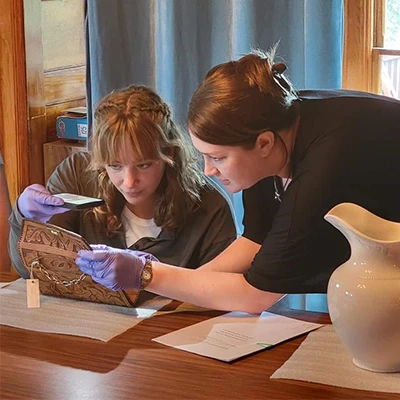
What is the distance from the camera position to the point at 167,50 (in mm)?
2418

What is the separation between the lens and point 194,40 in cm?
237

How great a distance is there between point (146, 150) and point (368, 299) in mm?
752

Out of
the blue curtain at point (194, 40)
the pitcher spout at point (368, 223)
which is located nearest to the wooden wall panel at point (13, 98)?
the blue curtain at point (194, 40)

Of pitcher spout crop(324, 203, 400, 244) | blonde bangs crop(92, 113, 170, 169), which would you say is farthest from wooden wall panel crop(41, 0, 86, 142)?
pitcher spout crop(324, 203, 400, 244)

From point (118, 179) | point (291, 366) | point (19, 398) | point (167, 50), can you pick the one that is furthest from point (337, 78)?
point (19, 398)

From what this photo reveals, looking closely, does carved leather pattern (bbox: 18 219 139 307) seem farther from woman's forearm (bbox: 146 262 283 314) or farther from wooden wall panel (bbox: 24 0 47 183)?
wooden wall panel (bbox: 24 0 47 183)

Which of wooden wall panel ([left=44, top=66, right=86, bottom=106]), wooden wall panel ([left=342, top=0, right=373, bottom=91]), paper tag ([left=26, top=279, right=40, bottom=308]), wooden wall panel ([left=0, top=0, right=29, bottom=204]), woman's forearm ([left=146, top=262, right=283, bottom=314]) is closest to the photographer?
woman's forearm ([left=146, top=262, right=283, bottom=314])

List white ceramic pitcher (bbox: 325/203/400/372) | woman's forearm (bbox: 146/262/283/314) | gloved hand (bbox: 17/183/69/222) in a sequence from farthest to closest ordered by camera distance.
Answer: gloved hand (bbox: 17/183/69/222) → woman's forearm (bbox: 146/262/283/314) → white ceramic pitcher (bbox: 325/203/400/372)

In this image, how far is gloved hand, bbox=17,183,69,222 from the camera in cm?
187

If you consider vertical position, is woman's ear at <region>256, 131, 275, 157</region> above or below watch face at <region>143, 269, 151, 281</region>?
above

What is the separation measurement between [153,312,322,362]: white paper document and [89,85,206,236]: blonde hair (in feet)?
1.34

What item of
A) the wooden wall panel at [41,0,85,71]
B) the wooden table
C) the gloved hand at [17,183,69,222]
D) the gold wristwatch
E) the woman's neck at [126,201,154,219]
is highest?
the wooden wall panel at [41,0,85,71]

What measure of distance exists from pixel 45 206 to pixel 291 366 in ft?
2.48

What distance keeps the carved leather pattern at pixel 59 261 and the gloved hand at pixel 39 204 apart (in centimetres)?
12
